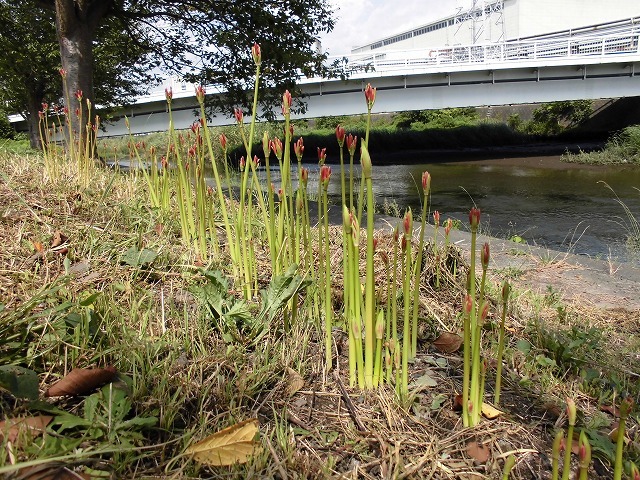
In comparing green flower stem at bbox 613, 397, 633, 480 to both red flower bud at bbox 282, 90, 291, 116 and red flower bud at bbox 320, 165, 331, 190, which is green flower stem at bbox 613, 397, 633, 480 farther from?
red flower bud at bbox 282, 90, 291, 116

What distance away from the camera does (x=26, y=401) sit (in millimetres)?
1236

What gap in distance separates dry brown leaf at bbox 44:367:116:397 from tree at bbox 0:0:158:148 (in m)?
Answer: 7.05

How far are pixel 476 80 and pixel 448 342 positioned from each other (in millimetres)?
20246

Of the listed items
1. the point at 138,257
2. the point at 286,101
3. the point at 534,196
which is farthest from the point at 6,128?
the point at 286,101

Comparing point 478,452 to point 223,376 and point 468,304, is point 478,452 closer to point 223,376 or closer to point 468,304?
point 468,304

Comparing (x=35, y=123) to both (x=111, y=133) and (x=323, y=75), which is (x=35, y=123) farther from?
(x=323, y=75)

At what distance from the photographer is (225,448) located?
3.91ft

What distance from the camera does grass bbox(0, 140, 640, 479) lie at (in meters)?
1.20

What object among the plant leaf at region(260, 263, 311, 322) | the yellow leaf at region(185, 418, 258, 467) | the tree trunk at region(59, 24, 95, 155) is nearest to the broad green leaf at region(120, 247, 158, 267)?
the plant leaf at region(260, 263, 311, 322)

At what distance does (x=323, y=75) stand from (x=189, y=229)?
259 inches

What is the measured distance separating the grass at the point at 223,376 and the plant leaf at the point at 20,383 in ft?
0.13

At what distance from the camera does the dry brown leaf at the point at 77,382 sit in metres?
1.27

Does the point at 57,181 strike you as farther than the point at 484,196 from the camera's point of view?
No

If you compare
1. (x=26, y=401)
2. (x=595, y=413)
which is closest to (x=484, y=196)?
(x=595, y=413)
